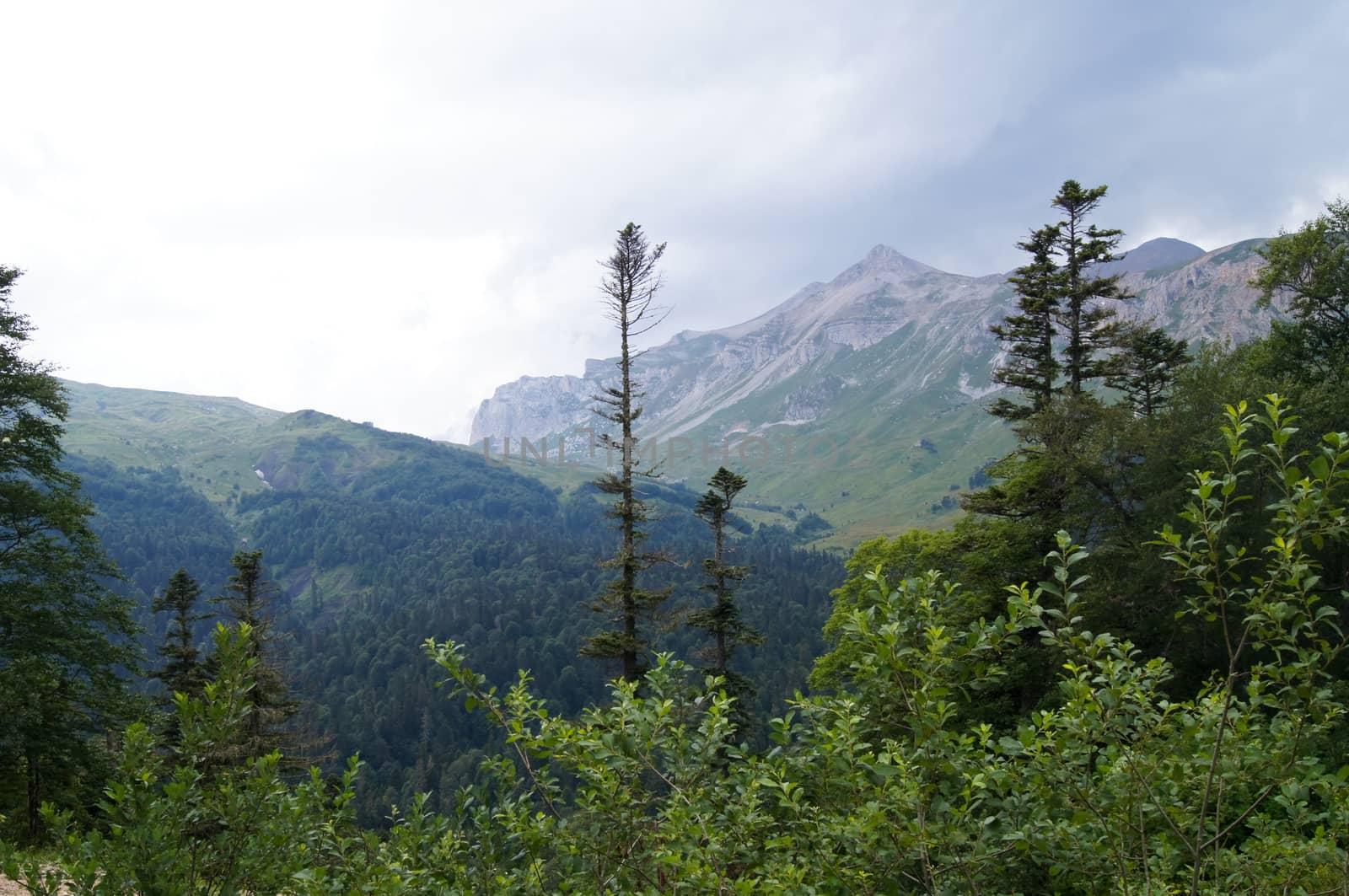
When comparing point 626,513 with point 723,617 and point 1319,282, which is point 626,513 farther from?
point 1319,282

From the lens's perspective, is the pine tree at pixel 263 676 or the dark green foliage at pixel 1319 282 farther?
the pine tree at pixel 263 676

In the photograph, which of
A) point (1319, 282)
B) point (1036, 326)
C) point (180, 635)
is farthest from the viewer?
point (180, 635)

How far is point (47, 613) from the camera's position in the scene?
62.6ft

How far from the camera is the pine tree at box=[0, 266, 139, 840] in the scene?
18516 millimetres

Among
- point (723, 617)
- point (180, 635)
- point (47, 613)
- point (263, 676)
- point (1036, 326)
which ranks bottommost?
point (263, 676)

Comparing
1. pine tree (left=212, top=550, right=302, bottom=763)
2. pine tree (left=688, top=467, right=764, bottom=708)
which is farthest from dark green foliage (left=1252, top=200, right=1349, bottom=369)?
pine tree (left=212, top=550, right=302, bottom=763)

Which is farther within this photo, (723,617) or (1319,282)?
(723,617)

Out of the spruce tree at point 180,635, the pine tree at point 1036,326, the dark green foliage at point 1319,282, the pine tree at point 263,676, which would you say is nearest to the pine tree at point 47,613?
the pine tree at point 263,676

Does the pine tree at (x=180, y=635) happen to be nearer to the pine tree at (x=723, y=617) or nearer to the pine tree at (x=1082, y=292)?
the pine tree at (x=723, y=617)

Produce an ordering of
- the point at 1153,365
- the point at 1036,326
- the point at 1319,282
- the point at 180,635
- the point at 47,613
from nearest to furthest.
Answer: the point at 47,613
the point at 1319,282
the point at 1036,326
the point at 180,635
the point at 1153,365

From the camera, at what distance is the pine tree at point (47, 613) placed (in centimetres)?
1852

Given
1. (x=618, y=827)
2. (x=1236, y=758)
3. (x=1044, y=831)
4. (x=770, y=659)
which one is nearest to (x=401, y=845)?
(x=618, y=827)

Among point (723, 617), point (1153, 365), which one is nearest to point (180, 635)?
point (723, 617)

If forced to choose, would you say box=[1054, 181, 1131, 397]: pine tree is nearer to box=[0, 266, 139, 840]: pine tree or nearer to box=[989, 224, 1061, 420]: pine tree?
box=[989, 224, 1061, 420]: pine tree
